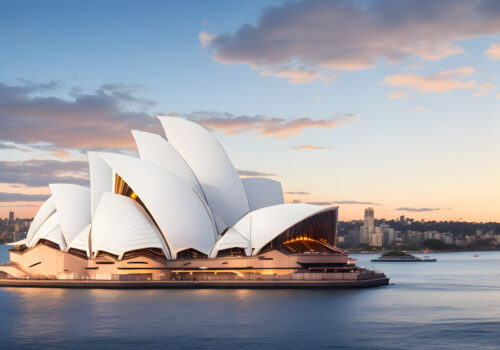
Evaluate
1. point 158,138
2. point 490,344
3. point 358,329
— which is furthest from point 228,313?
point 158,138

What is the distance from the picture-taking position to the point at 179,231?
230 ft

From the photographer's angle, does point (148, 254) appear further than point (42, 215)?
No

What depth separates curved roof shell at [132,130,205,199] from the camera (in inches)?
2913

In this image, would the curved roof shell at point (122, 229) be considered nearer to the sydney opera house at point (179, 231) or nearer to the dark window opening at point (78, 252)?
the sydney opera house at point (179, 231)

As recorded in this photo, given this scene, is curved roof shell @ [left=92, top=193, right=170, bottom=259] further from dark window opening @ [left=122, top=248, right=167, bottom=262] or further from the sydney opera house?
dark window opening @ [left=122, top=248, right=167, bottom=262]

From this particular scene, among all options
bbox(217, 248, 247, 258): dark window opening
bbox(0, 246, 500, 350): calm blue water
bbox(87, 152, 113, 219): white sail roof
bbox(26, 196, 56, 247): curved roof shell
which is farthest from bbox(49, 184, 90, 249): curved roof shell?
A: bbox(217, 248, 247, 258): dark window opening

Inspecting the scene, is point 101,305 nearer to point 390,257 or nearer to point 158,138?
point 158,138

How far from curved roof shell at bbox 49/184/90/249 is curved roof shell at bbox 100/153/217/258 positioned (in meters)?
10.1

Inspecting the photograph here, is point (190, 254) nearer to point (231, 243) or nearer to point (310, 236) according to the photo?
point (231, 243)

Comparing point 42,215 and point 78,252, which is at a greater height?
point 42,215

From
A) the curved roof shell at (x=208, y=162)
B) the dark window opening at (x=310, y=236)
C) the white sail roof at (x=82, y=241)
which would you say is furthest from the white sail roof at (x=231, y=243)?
the white sail roof at (x=82, y=241)

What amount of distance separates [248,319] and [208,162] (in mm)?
32303

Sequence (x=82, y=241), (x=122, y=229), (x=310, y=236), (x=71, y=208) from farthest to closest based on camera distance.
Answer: (x=71, y=208) → (x=310, y=236) → (x=82, y=241) → (x=122, y=229)

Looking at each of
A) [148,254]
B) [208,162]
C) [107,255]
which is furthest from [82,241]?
[208,162]
